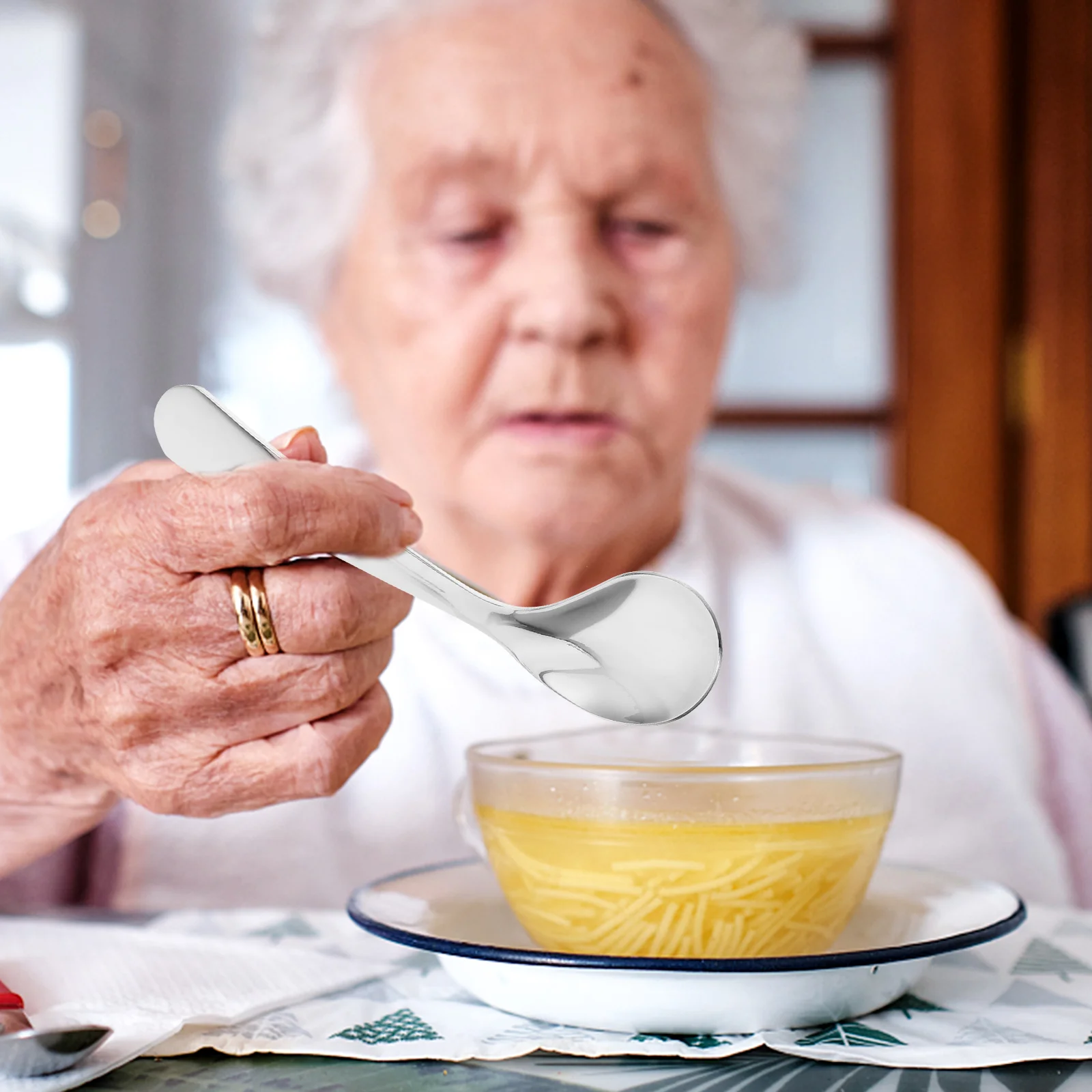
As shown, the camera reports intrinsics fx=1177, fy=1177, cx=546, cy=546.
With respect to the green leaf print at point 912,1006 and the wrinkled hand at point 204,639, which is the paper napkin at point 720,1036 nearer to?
the green leaf print at point 912,1006

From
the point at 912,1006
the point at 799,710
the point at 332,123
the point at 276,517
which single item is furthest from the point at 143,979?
the point at 332,123

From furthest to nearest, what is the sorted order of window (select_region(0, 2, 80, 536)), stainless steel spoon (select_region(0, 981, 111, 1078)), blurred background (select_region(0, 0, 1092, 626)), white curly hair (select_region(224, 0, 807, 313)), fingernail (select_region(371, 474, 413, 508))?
blurred background (select_region(0, 0, 1092, 626)) → window (select_region(0, 2, 80, 536)) → white curly hair (select_region(224, 0, 807, 313)) → fingernail (select_region(371, 474, 413, 508)) → stainless steel spoon (select_region(0, 981, 111, 1078))

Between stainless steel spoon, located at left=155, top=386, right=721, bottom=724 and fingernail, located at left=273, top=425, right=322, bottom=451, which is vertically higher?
fingernail, located at left=273, top=425, right=322, bottom=451

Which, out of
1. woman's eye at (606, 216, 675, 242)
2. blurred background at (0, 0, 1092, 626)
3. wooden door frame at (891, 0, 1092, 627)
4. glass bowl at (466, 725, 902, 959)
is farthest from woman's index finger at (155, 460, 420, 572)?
wooden door frame at (891, 0, 1092, 627)

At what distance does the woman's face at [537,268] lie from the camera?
3.30 feet

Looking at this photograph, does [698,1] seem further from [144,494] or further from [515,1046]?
[515,1046]

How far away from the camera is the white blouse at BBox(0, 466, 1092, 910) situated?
3.27ft

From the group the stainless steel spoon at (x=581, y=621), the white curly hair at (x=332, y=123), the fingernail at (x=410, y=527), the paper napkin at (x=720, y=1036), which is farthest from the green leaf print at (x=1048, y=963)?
the white curly hair at (x=332, y=123)

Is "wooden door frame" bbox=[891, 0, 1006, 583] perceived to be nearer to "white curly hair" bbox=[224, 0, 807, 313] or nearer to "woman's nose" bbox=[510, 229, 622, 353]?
"white curly hair" bbox=[224, 0, 807, 313]

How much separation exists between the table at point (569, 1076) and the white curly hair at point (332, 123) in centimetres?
86

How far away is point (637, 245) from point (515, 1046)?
0.78m

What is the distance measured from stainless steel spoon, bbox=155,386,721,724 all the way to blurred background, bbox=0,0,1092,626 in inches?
62.4

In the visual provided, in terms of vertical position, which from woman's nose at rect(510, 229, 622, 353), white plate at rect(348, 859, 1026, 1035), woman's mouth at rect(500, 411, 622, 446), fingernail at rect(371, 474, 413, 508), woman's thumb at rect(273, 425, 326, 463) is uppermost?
woman's nose at rect(510, 229, 622, 353)

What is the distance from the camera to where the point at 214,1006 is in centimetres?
50
